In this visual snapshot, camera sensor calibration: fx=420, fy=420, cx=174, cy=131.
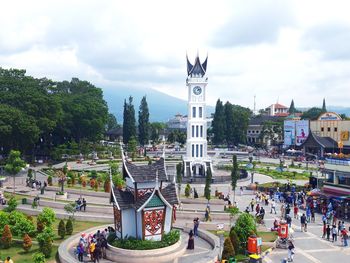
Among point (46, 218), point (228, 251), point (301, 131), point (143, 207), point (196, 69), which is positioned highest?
point (196, 69)

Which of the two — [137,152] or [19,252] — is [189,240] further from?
[137,152]

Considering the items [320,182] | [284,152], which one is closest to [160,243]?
[320,182]

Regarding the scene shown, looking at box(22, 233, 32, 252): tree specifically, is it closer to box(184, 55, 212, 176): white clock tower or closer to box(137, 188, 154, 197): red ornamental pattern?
box(137, 188, 154, 197): red ornamental pattern

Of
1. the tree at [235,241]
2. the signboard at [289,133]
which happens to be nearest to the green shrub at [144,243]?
the tree at [235,241]

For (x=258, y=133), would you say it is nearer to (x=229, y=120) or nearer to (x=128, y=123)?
(x=229, y=120)

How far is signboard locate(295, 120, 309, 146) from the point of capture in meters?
94.4

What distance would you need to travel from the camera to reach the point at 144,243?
78.9ft

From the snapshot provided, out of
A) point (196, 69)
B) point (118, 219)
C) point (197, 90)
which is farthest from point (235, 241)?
point (196, 69)

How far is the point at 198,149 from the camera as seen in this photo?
63.7 m

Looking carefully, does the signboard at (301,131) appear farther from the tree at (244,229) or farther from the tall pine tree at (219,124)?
the tree at (244,229)

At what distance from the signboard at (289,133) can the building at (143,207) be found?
77183mm

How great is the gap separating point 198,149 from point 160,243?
130 feet

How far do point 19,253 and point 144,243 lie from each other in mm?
7451

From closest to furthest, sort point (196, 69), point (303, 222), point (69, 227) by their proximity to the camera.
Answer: point (69, 227), point (303, 222), point (196, 69)
